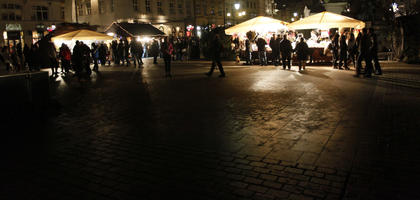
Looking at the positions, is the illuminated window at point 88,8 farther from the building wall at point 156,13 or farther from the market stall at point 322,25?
the market stall at point 322,25

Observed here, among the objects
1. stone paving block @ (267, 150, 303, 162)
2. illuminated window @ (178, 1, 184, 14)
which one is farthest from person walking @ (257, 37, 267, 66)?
illuminated window @ (178, 1, 184, 14)

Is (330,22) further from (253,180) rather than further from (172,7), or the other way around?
(172,7)

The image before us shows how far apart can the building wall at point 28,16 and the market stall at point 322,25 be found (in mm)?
37974

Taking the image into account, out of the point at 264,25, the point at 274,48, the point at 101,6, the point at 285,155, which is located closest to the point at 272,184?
the point at 285,155

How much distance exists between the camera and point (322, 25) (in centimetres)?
1842

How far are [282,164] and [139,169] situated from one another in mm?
1827

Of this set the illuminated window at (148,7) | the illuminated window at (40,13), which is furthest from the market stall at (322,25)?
the illuminated window at (40,13)

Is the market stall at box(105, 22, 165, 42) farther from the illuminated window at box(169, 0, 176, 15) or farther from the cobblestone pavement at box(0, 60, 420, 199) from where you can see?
the cobblestone pavement at box(0, 60, 420, 199)

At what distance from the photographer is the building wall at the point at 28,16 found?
147ft

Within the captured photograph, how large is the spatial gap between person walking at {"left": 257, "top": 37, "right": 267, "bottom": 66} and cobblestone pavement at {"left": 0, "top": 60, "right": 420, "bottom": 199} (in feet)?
36.7

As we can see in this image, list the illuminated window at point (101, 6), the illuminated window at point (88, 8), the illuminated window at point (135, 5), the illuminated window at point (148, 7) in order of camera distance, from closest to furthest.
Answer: the illuminated window at point (101, 6)
the illuminated window at point (135, 5)
the illuminated window at point (148, 7)
the illuminated window at point (88, 8)

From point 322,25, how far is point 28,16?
4218cm

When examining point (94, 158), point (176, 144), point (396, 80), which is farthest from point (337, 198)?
point (396, 80)

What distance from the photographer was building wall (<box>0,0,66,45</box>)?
147 ft
